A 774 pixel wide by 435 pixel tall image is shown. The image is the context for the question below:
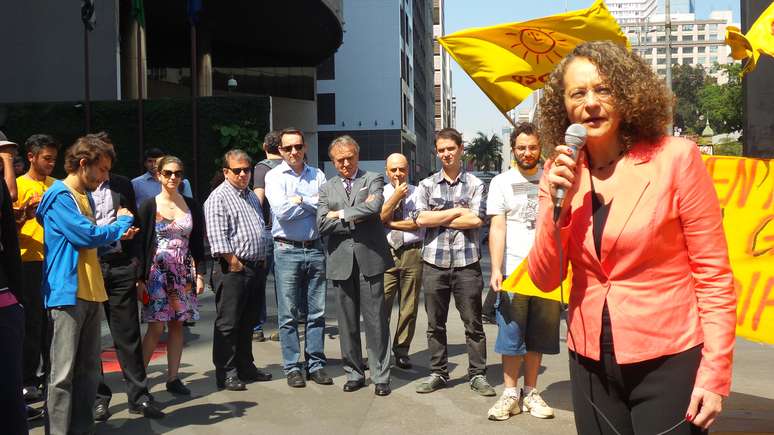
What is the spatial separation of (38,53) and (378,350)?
68.4 ft

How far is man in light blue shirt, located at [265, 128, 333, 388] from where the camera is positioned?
756 cm

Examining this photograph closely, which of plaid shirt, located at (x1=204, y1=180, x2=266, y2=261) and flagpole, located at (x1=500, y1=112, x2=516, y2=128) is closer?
flagpole, located at (x1=500, y1=112, x2=516, y2=128)

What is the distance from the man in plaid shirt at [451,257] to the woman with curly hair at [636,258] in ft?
14.3

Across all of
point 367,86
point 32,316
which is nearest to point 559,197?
point 32,316

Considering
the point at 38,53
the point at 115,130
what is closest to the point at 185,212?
the point at 115,130

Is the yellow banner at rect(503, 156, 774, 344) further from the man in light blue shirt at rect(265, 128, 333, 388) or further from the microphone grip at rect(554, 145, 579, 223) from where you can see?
the man in light blue shirt at rect(265, 128, 333, 388)

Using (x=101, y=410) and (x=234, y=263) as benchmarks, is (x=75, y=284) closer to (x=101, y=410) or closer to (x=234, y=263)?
(x=101, y=410)

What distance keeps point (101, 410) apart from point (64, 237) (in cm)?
159

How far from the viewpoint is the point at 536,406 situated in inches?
242

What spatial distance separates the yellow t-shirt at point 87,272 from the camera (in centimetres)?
535

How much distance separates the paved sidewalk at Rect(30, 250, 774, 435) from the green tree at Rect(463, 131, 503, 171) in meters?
143

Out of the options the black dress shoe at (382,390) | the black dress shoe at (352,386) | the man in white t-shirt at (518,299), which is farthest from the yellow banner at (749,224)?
the black dress shoe at (352,386)

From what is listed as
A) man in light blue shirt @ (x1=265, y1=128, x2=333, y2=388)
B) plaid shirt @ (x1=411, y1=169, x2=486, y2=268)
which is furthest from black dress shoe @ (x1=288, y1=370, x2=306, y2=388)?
plaid shirt @ (x1=411, y1=169, x2=486, y2=268)

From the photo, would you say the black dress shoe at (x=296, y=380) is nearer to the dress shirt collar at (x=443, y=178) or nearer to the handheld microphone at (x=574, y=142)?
the dress shirt collar at (x=443, y=178)
